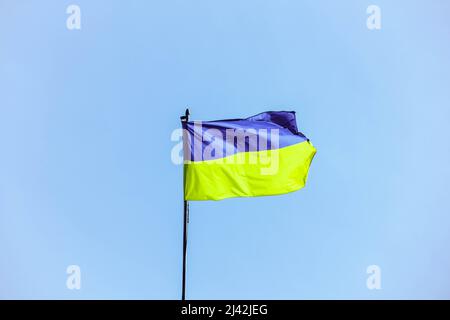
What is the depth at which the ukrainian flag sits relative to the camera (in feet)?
76.4

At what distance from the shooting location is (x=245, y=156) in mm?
24547

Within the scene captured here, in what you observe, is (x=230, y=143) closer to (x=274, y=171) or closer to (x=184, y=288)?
(x=274, y=171)

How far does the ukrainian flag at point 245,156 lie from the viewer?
2330 centimetres

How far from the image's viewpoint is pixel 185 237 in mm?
23062

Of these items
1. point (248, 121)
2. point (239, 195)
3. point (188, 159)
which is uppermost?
point (248, 121)
